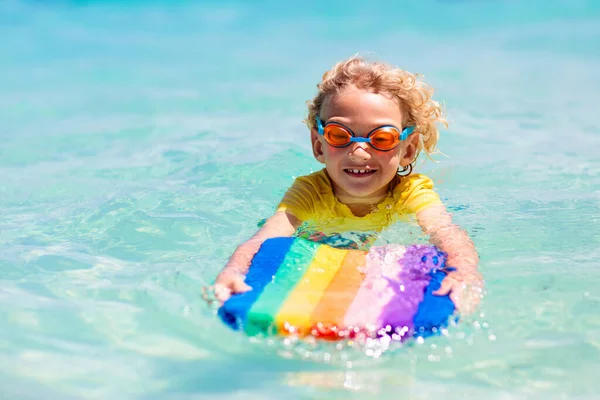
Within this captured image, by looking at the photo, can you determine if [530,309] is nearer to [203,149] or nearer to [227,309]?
[227,309]

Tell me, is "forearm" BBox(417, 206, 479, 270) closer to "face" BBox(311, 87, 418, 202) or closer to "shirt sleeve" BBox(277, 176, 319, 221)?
"face" BBox(311, 87, 418, 202)

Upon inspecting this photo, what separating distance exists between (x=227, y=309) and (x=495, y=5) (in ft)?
44.8

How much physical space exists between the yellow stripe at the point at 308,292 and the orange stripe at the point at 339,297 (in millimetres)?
22

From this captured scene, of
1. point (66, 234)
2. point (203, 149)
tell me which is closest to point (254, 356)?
point (66, 234)

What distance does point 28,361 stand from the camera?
2.50m

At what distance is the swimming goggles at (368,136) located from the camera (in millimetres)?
3418

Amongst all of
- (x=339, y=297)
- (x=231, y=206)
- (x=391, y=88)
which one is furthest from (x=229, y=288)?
(x=231, y=206)

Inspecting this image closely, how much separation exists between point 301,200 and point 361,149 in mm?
501

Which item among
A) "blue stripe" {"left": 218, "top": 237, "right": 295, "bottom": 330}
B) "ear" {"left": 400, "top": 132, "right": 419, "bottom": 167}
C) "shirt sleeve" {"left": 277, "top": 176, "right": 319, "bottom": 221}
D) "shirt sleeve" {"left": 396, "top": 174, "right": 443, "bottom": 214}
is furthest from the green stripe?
"ear" {"left": 400, "top": 132, "right": 419, "bottom": 167}

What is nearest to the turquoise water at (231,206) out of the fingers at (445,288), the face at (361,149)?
the fingers at (445,288)

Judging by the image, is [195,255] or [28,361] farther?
[195,255]

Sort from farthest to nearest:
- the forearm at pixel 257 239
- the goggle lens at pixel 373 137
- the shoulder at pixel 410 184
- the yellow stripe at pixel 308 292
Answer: the shoulder at pixel 410 184 → the goggle lens at pixel 373 137 → the forearm at pixel 257 239 → the yellow stripe at pixel 308 292

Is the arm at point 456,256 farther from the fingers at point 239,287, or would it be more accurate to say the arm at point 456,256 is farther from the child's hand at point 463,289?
the fingers at point 239,287

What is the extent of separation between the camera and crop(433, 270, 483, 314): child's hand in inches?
Answer: 106
